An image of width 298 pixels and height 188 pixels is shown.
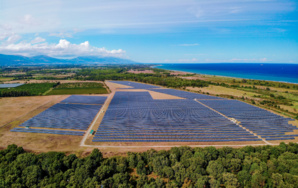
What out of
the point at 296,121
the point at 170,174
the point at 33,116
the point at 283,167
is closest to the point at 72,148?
the point at 170,174

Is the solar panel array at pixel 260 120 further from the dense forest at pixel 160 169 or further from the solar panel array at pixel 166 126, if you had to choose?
the dense forest at pixel 160 169

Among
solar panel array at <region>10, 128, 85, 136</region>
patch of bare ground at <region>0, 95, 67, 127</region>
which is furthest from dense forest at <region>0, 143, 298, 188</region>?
patch of bare ground at <region>0, 95, 67, 127</region>

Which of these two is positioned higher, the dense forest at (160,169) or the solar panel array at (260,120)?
the solar panel array at (260,120)

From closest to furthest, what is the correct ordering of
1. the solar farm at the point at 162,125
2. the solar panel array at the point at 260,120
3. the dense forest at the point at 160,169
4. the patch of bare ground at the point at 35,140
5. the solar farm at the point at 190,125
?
1. the dense forest at the point at 160,169
2. the patch of bare ground at the point at 35,140
3. the solar farm at the point at 162,125
4. the solar farm at the point at 190,125
5. the solar panel array at the point at 260,120

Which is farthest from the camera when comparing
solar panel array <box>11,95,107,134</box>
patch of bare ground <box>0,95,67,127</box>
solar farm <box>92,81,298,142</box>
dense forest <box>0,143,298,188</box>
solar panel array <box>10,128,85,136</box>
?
patch of bare ground <box>0,95,67,127</box>

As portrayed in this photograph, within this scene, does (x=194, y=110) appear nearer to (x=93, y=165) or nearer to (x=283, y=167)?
(x=283, y=167)

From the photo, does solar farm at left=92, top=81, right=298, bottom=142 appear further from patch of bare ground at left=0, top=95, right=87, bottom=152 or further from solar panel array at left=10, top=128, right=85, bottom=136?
patch of bare ground at left=0, top=95, right=87, bottom=152

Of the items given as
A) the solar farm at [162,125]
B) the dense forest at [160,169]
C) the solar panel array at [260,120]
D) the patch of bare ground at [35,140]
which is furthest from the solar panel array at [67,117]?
the solar panel array at [260,120]
